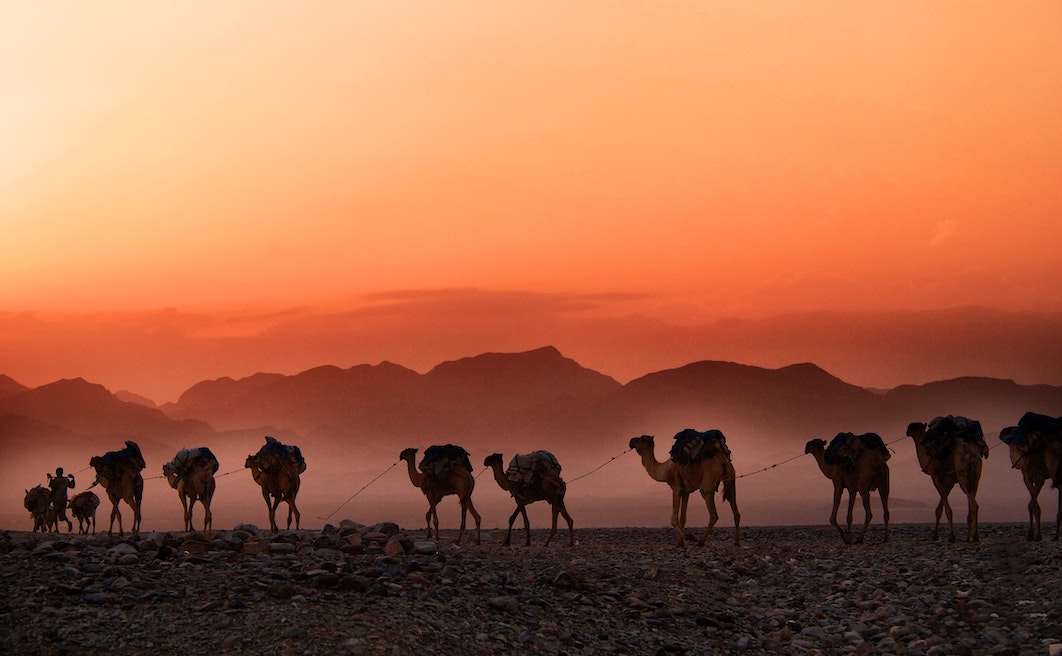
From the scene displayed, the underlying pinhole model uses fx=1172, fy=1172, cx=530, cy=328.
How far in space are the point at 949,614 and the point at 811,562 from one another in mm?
5417

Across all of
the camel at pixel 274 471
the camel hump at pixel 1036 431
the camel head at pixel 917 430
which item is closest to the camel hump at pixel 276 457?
the camel at pixel 274 471

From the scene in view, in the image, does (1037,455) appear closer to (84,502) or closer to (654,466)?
(654,466)

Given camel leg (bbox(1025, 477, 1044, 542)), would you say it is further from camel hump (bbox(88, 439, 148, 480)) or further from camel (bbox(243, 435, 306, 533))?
camel hump (bbox(88, 439, 148, 480))

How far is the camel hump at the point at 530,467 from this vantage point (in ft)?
107

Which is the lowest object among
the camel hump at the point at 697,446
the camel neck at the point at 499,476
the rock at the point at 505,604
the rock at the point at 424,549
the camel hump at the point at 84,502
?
the rock at the point at 505,604

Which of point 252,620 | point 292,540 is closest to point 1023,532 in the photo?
point 292,540

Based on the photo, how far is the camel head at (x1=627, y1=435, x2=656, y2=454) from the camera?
1298 inches

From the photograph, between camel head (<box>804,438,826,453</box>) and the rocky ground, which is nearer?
the rocky ground

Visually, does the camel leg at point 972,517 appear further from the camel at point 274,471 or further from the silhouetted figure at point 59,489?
the silhouetted figure at point 59,489

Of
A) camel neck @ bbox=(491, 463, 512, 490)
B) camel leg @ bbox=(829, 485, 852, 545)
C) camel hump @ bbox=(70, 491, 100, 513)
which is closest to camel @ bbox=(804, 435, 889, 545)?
camel leg @ bbox=(829, 485, 852, 545)

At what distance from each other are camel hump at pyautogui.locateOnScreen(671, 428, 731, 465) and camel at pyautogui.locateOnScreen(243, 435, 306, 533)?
1126cm

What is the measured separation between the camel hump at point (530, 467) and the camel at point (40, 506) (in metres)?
22.8

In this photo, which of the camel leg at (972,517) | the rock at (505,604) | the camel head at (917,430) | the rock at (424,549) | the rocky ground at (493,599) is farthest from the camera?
the camel head at (917,430)

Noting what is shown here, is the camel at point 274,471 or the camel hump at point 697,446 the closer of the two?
the camel hump at point 697,446
